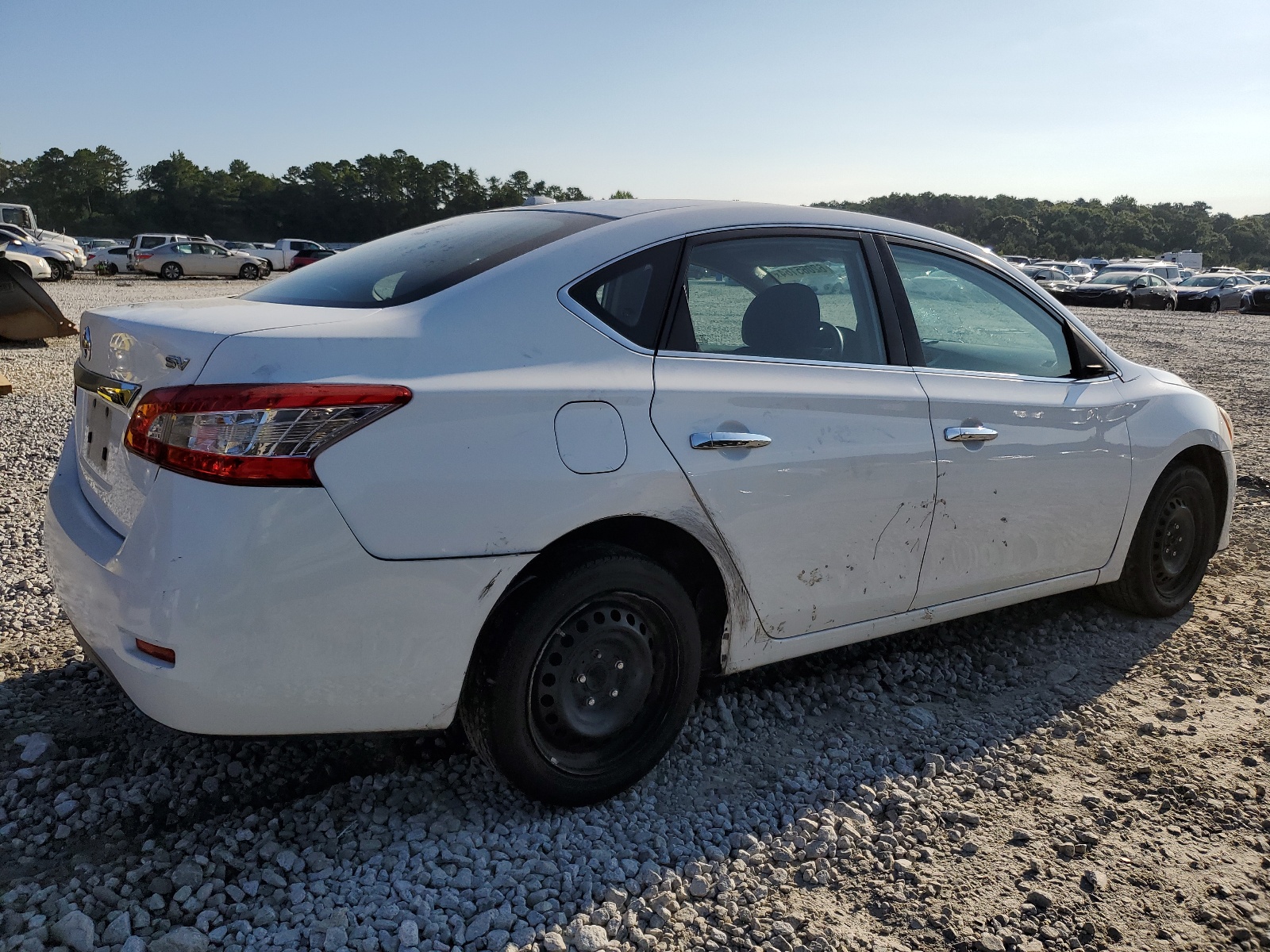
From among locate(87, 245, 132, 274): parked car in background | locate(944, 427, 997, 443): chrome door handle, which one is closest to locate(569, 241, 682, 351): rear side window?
locate(944, 427, 997, 443): chrome door handle

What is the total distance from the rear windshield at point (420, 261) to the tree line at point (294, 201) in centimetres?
9771

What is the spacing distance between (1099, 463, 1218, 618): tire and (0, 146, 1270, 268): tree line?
97269mm

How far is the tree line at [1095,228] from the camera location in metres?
A: 101

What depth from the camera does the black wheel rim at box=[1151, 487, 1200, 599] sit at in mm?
4316

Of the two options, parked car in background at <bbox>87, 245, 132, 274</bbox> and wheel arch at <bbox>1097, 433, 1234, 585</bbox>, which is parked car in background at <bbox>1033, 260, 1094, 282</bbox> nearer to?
parked car in background at <bbox>87, 245, 132, 274</bbox>

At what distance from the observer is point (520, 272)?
2.68 meters

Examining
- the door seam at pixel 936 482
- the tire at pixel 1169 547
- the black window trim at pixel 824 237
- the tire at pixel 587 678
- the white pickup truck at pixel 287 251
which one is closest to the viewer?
the tire at pixel 587 678

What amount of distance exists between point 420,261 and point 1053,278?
146ft

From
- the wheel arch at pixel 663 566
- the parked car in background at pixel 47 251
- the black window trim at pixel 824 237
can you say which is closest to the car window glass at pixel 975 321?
the black window trim at pixel 824 237

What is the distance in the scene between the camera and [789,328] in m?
3.18

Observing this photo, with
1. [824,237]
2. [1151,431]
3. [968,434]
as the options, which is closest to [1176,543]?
[1151,431]

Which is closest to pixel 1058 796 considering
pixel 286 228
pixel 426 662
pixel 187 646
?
pixel 426 662

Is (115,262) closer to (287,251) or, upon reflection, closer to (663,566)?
(287,251)

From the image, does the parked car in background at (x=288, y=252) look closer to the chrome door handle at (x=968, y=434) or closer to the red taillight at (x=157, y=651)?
the chrome door handle at (x=968, y=434)
